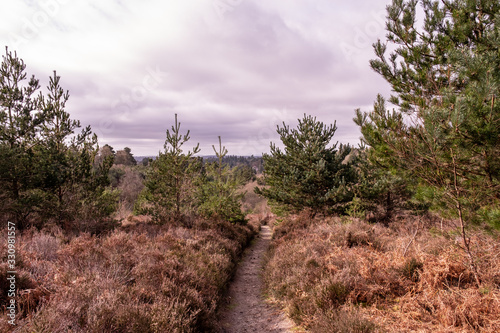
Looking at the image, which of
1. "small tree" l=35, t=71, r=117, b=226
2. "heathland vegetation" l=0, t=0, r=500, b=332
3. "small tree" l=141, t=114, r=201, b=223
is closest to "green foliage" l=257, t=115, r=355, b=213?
"heathland vegetation" l=0, t=0, r=500, b=332

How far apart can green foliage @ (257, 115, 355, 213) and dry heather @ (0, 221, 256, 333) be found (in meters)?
5.49

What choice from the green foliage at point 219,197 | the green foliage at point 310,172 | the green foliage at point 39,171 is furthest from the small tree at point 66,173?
the green foliage at point 310,172

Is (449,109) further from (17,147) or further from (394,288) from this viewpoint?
(17,147)

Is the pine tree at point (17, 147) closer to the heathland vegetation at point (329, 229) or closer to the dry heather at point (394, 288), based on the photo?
the heathland vegetation at point (329, 229)

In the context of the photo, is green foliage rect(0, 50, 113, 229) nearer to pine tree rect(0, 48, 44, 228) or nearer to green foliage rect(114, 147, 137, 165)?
pine tree rect(0, 48, 44, 228)

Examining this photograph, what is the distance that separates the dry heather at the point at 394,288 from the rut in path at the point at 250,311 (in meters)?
0.34

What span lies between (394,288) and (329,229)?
3.98 m

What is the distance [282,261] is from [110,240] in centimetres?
550

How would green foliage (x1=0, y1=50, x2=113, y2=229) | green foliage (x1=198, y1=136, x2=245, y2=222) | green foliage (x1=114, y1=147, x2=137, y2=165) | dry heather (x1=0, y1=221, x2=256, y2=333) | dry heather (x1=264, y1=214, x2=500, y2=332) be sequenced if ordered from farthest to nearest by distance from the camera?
green foliage (x1=114, y1=147, x2=137, y2=165) < green foliage (x1=198, y1=136, x2=245, y2=222) < green foliage (x1=0, y1=50, x2=113, y2=229) < dry heather (x1=264, y1=214, x2=500, y2=332) < dry heather (x1=0, y1=221, x2=256, y2=333)

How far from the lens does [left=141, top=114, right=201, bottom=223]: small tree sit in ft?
36.4

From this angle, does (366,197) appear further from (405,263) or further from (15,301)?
(15,301)

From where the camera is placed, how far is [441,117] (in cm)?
364

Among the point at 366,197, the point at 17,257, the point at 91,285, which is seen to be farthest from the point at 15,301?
the point at 366,197

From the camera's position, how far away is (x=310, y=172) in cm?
1138
